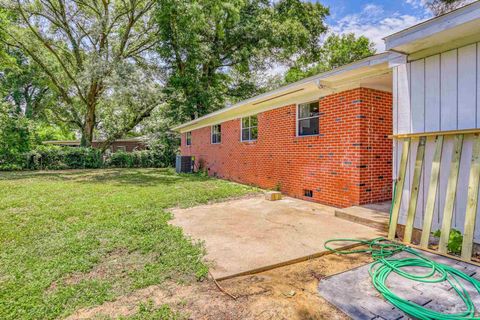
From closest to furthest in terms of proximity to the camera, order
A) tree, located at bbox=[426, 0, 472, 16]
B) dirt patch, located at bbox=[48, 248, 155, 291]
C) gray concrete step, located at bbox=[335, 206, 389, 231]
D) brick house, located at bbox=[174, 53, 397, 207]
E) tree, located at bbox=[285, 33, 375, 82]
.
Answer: dirt patch, located at bbox=[48, 248, 155, 291] < gray concrete step, located at bbox=[335, 206, 389, 231] < brick house, located at bbox=[174, 53, 397, 207] < tree, located at bbox=[426, 0, 472, 16] < tree, located at bbox=[285, 33, 375, 82]

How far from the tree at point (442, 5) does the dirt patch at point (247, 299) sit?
9811mm

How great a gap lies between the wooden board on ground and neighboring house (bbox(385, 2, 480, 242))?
43.8 inches

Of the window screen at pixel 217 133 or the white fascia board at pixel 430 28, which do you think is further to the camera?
the window screen at pixel 217 133

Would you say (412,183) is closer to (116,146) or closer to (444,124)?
(444,124)

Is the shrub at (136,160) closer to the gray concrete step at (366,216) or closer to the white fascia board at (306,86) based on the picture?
the white fascia board at (306,86)

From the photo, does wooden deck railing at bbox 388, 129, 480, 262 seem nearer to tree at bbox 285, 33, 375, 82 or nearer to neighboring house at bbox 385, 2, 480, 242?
neighboring house at bbox 385, 2, 480, 242

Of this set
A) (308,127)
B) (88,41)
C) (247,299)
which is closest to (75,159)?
(88,41)

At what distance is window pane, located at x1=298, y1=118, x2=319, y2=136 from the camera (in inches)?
253

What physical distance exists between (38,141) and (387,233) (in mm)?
20566

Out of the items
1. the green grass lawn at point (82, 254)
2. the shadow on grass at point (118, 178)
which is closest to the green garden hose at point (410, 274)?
the green grass lawn at point (82, 254)

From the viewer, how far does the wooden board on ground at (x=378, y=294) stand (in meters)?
2.07

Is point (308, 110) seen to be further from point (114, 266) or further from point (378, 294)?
point (114, 266)

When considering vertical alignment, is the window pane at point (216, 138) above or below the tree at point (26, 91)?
below

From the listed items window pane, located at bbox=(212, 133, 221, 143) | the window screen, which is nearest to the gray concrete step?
the window screen
